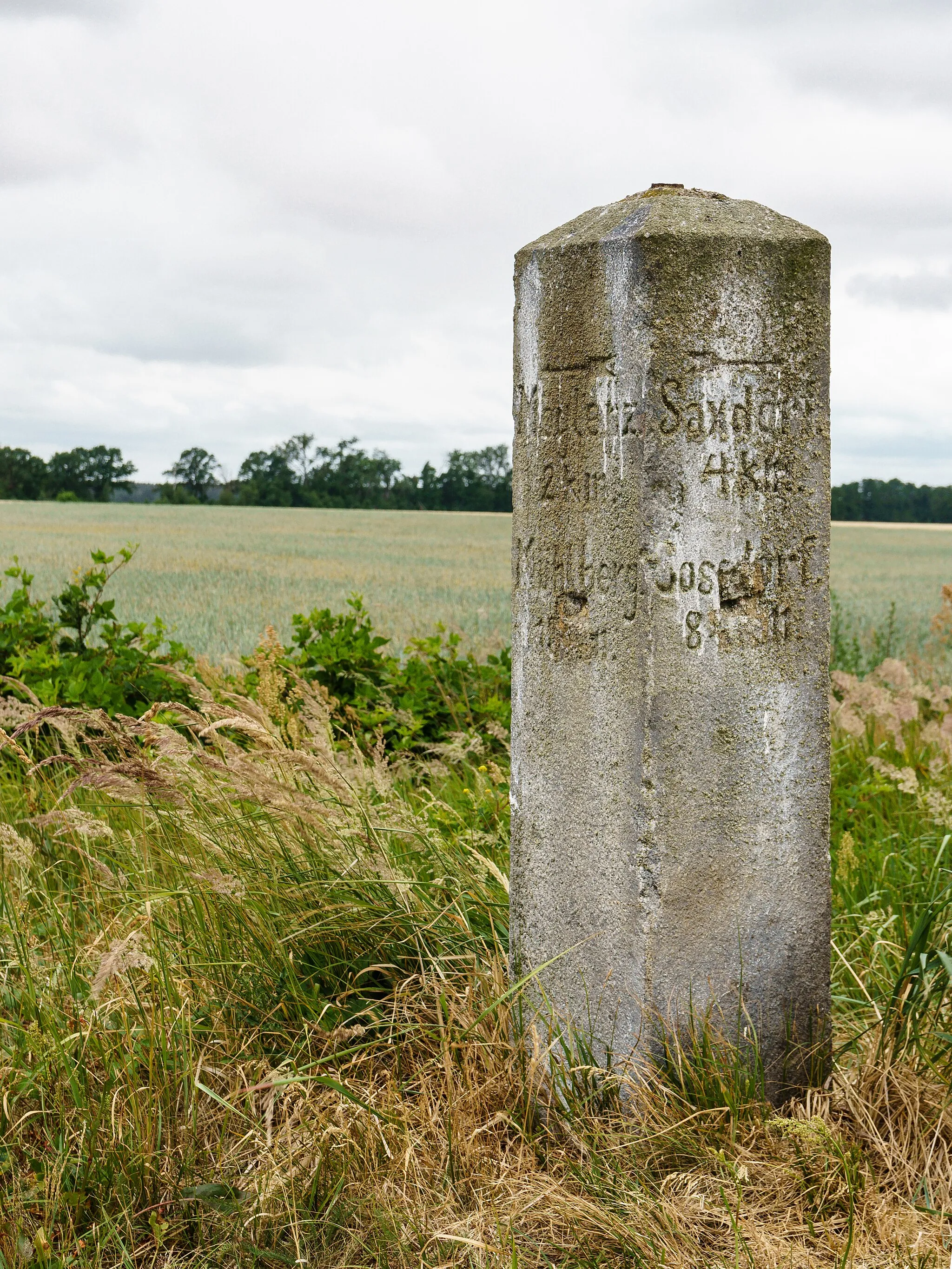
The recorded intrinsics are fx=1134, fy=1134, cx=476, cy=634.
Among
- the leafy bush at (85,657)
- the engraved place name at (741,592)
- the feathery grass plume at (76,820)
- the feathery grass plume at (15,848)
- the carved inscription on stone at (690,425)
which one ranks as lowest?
the feathery grass plume at (15,848)

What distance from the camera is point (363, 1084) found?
254cm

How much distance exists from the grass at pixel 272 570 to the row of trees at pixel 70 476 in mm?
17270

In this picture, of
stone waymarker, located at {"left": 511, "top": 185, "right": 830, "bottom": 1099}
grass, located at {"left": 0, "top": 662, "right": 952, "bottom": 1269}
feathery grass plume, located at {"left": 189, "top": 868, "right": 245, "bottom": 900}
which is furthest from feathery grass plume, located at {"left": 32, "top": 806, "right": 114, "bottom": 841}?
stone waymarker, located at {"left": 511, "top": 185, "right": 830, "bottom": 1099}

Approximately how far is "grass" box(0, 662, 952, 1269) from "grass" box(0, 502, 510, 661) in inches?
185

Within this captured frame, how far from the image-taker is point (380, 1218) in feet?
6.97

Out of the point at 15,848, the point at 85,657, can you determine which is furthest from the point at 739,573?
the point at 85,657

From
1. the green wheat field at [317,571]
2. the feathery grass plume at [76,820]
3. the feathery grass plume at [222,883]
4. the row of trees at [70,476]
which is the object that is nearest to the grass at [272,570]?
the green wheat field at [317,571]

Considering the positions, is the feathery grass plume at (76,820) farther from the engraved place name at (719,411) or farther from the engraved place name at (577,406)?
the engraved place name at (719,411)

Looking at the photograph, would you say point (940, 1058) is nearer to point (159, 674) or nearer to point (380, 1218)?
point (380, 1218)

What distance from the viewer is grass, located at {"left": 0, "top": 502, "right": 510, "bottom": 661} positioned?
974 centimetres

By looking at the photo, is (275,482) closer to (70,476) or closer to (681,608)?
(70,476)

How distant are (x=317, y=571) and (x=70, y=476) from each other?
→ 3478cm

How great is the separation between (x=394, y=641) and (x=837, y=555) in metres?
17.7

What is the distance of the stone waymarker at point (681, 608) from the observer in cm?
226
